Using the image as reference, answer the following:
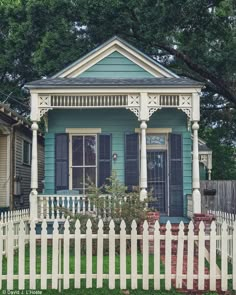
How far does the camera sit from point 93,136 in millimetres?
14102

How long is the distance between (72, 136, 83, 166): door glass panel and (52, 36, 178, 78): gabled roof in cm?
210

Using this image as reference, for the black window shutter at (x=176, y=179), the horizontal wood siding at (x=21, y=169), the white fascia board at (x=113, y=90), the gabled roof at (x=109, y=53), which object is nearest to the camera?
the white fascia board at (x=113, y=90)

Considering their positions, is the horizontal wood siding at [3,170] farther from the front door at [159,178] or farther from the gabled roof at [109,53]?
the front door at [159,178]

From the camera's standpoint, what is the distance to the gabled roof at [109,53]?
46.8 ft

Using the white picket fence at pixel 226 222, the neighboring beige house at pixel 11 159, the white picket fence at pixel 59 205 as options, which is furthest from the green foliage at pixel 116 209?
the neighboring beige house at pixel 11 159

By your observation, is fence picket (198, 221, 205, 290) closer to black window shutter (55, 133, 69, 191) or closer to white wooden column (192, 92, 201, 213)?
white wooden column (192, 92, 201, 213)

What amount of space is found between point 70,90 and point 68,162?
2.58 metres

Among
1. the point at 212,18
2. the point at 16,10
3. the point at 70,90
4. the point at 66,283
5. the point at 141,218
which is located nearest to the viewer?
the point at 66,283

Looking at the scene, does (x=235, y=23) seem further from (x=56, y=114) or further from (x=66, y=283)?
(x=66, y=283)

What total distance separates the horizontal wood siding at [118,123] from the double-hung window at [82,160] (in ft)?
1.46

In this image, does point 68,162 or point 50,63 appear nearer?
point 68,162

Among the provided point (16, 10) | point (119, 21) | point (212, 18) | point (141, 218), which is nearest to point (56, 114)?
point (141, 218)

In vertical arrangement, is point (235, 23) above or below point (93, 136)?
above

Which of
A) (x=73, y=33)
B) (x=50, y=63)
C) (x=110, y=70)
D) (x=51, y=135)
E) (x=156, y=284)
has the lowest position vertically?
(x=156, y=284)
